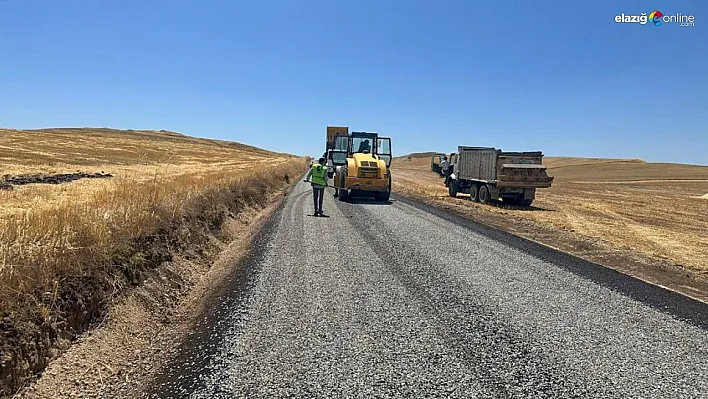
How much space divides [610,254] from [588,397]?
313 inches

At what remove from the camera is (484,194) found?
75.1ft

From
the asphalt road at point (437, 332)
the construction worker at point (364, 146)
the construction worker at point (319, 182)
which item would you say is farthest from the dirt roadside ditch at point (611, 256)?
the construction worker at point (364, 146)

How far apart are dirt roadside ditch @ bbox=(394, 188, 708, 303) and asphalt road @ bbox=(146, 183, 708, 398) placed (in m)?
0.68

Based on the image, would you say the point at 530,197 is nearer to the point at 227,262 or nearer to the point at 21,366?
the point at 227,262

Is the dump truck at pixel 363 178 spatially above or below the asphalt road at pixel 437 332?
above

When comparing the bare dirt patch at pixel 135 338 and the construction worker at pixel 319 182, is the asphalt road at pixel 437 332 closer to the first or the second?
the bare dirt patch at pixel 135 338

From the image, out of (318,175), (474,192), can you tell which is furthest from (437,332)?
(474,192)

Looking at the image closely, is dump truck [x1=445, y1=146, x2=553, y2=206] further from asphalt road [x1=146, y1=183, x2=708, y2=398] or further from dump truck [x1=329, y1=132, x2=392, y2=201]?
asphalt road [x1=146, y1=183, x2=708, y2=398]

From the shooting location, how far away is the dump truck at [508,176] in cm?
2092

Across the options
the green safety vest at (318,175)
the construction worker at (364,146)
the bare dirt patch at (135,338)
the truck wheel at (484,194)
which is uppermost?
the construction worker at (364,146)

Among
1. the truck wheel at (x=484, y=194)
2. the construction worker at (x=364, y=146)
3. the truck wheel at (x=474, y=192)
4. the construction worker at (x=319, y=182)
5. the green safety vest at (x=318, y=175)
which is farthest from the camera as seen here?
the construction worker at (x=364, y=146)

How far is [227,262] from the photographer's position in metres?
9.10

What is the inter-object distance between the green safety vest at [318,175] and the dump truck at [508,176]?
8.98m

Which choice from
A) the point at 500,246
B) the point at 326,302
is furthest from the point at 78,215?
the point at 500,246
